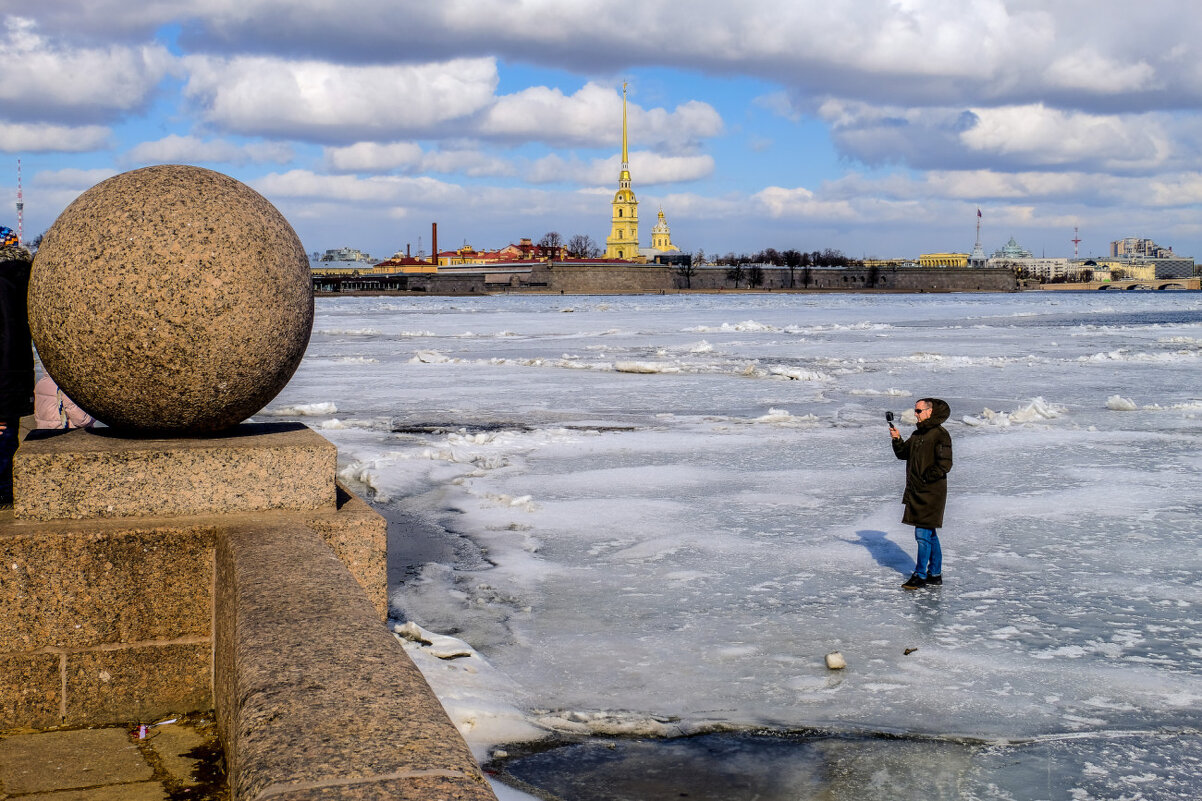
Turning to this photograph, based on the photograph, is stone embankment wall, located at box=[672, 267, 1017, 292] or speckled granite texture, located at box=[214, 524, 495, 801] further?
stone embankment wall, located at box=[672, 267, 1017, 292]

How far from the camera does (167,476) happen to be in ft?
12.2

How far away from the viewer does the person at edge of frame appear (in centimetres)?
427

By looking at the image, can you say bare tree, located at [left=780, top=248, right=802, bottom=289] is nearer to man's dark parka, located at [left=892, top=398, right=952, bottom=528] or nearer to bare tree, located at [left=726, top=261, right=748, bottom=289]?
bare tree, located at [left=726, top=261, right=748, bottom=289]

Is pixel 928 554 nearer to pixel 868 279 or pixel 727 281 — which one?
pixel 727 281

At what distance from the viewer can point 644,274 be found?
139 m

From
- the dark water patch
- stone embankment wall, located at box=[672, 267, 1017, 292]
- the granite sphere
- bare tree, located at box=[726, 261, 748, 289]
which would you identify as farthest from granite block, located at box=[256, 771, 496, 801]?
bare tree, located at box=[726, 261, 748, 289]

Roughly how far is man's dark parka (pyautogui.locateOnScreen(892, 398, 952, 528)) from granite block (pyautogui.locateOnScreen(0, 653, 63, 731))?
4.27m

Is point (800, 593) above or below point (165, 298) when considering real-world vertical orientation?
below

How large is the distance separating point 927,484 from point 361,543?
137 inches

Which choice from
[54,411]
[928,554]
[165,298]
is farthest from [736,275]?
[165,298]

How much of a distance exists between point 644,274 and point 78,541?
13712 centimetres

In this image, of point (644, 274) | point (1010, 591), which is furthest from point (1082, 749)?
point (644, 274)

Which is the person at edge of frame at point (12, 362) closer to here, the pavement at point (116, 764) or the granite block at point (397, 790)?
the pavement at point (116, 764)

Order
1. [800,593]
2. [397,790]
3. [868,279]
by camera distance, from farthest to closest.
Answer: [868,279]
[800,593]
[397,790]
